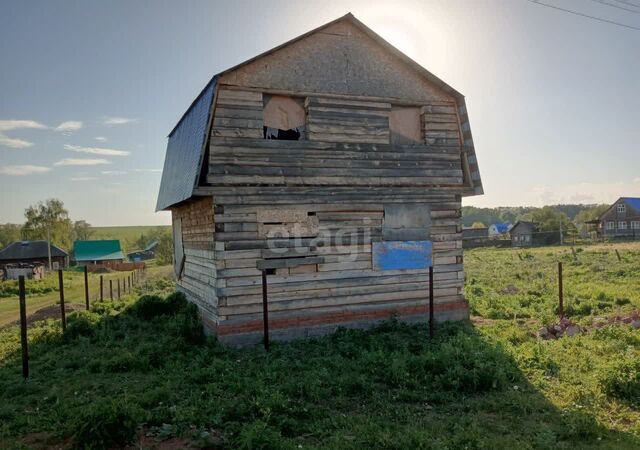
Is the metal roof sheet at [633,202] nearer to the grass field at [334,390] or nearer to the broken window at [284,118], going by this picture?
the grass field at [334,390]

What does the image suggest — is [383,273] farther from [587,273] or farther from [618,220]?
[618,220]

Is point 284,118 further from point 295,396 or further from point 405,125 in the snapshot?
point 295,396

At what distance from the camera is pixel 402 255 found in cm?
1262

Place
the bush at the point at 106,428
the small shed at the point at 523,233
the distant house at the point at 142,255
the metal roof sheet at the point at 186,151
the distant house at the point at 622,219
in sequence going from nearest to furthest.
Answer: the bush at the point at 106,428, the metal roof sheet at the point at 186,151, the small shed at the point at 523,233, the distant house at the point at 622,219, the distant house at the point at 142,255

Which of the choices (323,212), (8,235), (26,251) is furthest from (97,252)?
(323,212)

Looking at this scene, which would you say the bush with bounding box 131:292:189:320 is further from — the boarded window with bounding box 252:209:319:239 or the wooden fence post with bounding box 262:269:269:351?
the wooden fence post with bounding box 262:269:269:351

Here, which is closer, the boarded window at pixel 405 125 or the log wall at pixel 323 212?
the log wall at pixel 323 212

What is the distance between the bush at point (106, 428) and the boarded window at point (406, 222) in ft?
27.2

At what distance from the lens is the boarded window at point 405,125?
505 inches

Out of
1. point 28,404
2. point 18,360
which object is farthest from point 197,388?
point 18,360

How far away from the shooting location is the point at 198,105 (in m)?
12.5

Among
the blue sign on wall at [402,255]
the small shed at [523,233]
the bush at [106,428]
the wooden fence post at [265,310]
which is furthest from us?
the small shed at [523,233]

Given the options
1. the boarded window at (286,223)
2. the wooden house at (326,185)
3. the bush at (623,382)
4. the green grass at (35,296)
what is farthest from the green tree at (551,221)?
the bush at (623,382)

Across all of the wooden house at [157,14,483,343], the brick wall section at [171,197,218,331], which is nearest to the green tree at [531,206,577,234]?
the wooden house at [157,14,483,343]
